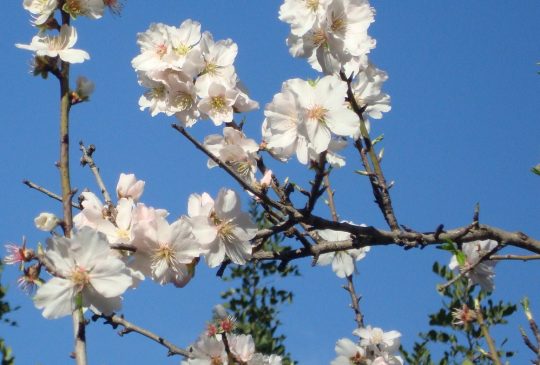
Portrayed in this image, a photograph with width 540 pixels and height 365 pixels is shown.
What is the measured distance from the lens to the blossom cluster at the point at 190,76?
8.61 feet

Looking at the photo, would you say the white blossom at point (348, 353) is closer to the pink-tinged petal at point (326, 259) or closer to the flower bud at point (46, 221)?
the pink-tinged petal at point (326, 259)

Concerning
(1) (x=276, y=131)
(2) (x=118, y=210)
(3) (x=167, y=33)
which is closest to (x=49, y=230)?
(2) (x=118, y=210)

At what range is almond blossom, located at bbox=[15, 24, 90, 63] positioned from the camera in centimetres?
241

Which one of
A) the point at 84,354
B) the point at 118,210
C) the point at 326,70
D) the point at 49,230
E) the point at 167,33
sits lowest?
the point at 84,354

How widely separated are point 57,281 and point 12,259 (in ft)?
0.59

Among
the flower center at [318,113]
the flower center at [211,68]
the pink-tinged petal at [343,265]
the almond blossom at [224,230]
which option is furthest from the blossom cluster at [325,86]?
the pink-tinged petal at [343,265]

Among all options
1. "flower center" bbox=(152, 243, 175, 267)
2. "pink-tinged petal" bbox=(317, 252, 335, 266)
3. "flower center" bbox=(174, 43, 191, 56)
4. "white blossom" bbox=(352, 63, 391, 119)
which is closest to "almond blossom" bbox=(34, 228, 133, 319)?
"flower center" bbox=(152, 243, 175, 267)

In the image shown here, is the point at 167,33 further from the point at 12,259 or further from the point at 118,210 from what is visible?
the point at 12,259

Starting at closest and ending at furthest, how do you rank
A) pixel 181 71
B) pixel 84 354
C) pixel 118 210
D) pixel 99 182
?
pixel 84 354
pixel 118 210
pixel 99 182
pixel 181 71

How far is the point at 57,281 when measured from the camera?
1850 millimetres

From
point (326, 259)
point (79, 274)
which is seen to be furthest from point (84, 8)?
point (326, 259)

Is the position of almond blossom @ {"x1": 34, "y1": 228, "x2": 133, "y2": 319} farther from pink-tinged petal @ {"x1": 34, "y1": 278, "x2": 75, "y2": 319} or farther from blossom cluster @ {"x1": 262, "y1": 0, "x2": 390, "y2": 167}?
blossom cluster @ {"x1": 262, "y1": 0, "x2": 390, "y2": 167}

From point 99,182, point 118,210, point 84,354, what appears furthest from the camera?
point 99,182

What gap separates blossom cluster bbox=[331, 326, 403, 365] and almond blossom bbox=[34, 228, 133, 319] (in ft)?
5.49
